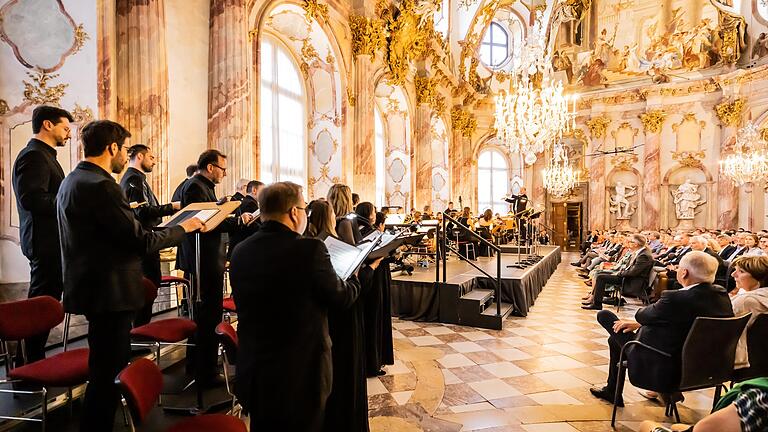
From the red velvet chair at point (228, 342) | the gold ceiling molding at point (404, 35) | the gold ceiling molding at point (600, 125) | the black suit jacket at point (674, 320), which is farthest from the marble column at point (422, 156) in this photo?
the red velvet chair at point (228, 342)

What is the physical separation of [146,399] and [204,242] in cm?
164

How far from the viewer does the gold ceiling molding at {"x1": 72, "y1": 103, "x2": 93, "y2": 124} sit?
4270 mm

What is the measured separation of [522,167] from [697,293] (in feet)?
66.5

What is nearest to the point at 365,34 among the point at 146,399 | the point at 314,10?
the point at 314,10

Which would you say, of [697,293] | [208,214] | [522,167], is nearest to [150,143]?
[208,214]

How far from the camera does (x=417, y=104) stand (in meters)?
15.9

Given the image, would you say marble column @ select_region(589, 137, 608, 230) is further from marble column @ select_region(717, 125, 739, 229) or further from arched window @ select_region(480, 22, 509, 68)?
arched window @ select_region(480, 22, 509, 68)

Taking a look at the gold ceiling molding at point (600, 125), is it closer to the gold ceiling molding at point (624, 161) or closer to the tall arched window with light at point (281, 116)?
the gold ceiling molding at point (624, 161)

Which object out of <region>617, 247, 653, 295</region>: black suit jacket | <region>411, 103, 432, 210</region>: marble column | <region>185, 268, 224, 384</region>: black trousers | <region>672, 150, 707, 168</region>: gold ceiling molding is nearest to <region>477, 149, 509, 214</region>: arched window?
<region>411, 103, 432, 210</region>: marble column

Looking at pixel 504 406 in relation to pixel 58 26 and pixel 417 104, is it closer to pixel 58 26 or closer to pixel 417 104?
pixel 58 26

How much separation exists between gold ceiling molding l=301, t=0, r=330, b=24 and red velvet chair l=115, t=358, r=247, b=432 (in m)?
8.60

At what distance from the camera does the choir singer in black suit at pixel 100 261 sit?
2.12 meters

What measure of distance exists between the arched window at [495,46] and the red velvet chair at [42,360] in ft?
72.8

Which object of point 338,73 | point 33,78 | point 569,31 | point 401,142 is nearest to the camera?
point 33,78
